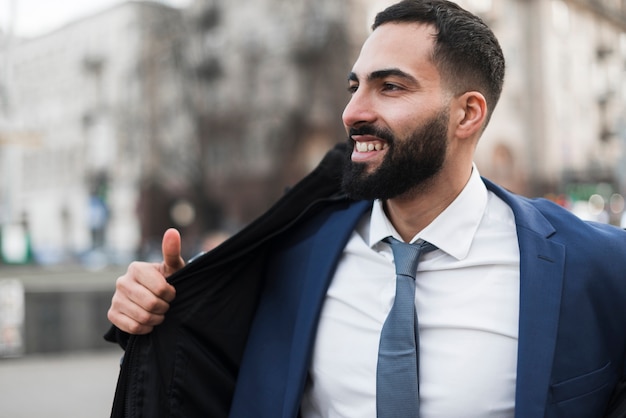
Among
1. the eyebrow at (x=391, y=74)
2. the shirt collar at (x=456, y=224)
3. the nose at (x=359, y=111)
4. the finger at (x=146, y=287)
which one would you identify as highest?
the eyebrow at (x=391, y=74)

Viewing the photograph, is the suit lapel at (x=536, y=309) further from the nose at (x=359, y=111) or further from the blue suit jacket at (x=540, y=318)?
the nose at (x=359, y=111)

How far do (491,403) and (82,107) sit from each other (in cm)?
4920

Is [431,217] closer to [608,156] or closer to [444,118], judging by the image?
[444,118]

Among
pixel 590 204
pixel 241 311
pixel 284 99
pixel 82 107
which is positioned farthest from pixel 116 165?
pixel 241 311

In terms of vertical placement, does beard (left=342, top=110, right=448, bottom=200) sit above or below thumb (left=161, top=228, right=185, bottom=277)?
above

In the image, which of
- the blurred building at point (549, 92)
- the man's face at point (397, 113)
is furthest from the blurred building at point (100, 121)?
the man's face at point (397, 113)

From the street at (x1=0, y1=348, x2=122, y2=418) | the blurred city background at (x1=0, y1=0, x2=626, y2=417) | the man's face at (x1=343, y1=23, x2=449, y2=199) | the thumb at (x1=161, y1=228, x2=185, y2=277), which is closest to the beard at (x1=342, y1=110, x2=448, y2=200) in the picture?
the man's face at (x1=343, y1=23, x2=449, y2=199)

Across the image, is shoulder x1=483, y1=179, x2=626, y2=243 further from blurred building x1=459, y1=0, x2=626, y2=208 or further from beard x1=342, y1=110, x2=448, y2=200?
blurred building x1=459, y1=0, x2=626, y2=208

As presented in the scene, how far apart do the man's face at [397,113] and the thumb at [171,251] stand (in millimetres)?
585

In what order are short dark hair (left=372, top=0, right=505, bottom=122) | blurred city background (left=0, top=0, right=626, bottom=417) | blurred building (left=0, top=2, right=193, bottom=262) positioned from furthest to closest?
blurred building (left=0, top=2, right=193, bottom=262)
blurred city background (left=0, top=0, right=626, bottom=417)
short dark hair (left=372, top=0, right=505, bottom=122)

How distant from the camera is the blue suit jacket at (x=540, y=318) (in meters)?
2.02

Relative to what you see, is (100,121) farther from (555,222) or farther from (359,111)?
(555,222)

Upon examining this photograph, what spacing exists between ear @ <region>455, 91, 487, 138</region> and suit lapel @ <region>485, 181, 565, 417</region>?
34 cm

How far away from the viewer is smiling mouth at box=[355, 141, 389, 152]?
2315 millimetres
